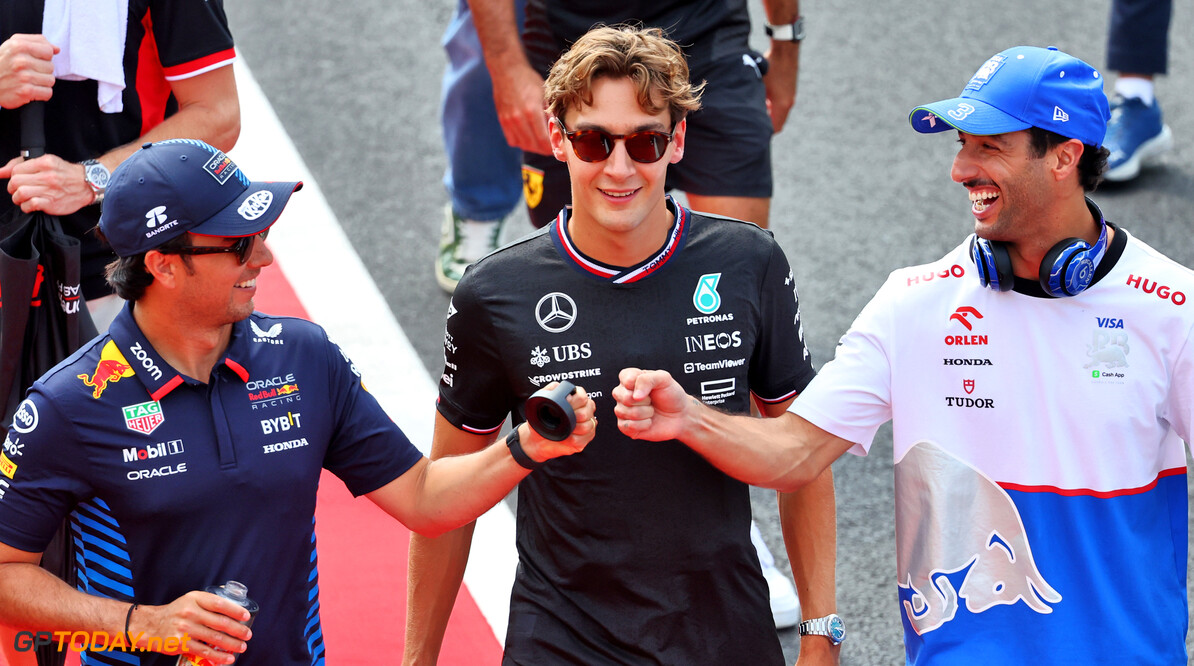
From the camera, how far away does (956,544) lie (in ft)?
12.3

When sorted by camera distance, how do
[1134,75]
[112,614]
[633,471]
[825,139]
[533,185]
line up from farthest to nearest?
[825,139]
[1134,75]
[533,185]
[633,471]
[112,614]

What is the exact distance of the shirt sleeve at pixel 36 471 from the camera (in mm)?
3389

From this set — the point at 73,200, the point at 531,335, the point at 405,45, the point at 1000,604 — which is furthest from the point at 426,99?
the point at 1000,604

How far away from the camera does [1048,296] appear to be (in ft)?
12.1

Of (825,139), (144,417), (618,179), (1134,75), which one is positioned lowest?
(825,139)

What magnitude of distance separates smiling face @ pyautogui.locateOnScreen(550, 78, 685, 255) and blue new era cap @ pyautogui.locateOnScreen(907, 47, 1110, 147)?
74 centimetres

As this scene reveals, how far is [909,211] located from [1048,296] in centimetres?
496

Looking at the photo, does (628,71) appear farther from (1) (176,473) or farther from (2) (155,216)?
(1) (176,473)

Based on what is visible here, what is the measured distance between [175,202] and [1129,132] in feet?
21.2

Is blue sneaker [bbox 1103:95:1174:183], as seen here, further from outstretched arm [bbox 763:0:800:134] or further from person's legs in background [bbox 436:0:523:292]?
person's legs in background [bbox 436:0:523:292]

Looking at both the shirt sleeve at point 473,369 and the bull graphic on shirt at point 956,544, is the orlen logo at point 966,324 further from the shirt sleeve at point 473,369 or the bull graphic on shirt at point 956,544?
the shirt sleeve at point 473,369

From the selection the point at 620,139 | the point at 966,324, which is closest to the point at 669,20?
the point at 620,139

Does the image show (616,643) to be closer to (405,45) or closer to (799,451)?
(799,451)

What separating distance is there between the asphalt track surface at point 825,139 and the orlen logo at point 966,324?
8.03ft
